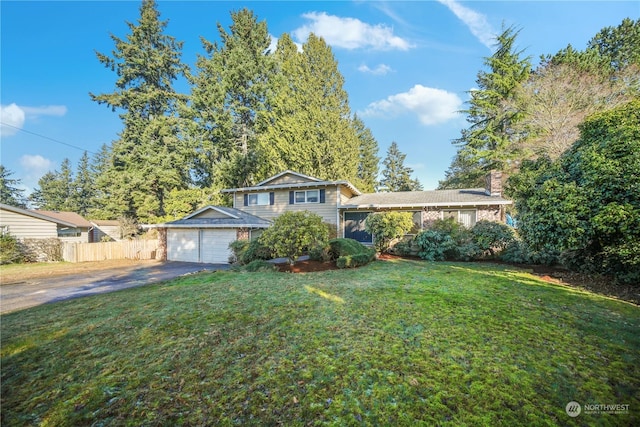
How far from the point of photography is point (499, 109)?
22.0 metres

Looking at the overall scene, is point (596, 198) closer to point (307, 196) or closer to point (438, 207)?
point (438, 207)

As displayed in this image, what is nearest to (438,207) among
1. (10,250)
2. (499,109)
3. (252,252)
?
(252,252)

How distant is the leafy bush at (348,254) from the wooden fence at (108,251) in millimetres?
12435

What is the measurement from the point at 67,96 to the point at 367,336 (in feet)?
81.0

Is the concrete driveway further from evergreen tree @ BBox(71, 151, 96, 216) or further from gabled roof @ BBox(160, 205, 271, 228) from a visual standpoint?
evergreen tree @ BBox(71, 151, 96, 216)

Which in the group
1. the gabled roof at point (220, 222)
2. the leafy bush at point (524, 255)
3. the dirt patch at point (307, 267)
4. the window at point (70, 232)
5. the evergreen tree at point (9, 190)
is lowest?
the dirt patch at point (307, 267)

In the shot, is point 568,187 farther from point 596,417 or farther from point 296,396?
point 296,396

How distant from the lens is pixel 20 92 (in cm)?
1207

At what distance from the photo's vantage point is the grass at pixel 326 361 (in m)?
2.24

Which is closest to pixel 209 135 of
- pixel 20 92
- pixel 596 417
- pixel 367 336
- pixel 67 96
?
pixel 67 96

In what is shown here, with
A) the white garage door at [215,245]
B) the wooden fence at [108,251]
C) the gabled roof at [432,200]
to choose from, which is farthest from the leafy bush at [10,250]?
the gabled roof at [432,200]

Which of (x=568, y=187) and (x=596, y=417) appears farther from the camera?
(x=568, y=187)

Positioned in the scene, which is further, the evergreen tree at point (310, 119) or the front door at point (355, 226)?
the evergreen tree at point (310, 119)

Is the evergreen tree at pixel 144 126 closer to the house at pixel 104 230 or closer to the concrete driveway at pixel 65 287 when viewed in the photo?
the house at pixel 104 230
